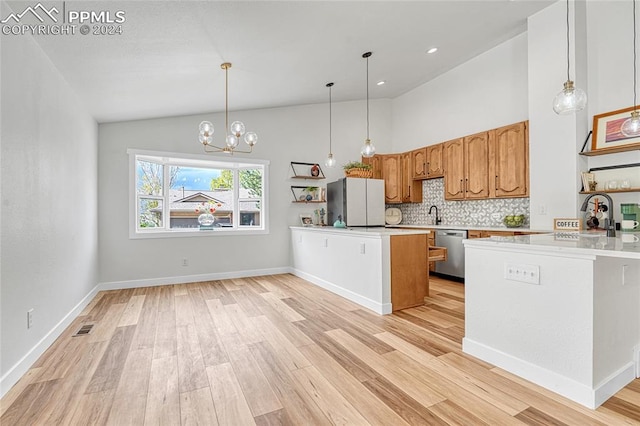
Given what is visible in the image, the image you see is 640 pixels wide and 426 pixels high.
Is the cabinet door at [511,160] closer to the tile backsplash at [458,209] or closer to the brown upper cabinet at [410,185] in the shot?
the tile backsplash at [458,209]

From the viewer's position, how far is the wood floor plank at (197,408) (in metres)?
1.60

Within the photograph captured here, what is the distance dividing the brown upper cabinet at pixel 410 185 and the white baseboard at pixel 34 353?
555cm

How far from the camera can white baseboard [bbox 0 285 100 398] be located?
1.90m

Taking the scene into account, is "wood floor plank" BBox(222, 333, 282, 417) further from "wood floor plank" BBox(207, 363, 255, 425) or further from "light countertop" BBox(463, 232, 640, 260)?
"light countertop" BBox(463, 232, 640, 260)

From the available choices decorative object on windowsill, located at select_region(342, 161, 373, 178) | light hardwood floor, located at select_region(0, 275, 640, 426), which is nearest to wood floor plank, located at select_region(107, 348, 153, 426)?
light hardwood floor, located at select_region(0, 275, 640, 426)

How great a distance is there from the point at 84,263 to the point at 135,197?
1311mm

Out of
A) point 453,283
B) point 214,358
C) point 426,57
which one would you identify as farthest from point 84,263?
point 426,57

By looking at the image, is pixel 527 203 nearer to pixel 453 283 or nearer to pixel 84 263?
pixel 453 283

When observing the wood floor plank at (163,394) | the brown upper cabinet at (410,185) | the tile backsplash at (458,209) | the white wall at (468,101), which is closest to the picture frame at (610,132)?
the white wall at (468,101)

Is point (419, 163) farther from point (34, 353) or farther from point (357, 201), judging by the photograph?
point (34, 353)

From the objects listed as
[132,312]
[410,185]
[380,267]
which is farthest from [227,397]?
[410,185]

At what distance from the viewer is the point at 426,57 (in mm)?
4676

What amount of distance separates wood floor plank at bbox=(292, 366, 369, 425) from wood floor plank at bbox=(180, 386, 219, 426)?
562 mm

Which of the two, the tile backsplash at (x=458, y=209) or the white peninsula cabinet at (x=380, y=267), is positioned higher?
the tile backsplash at (x=458, y=209)
